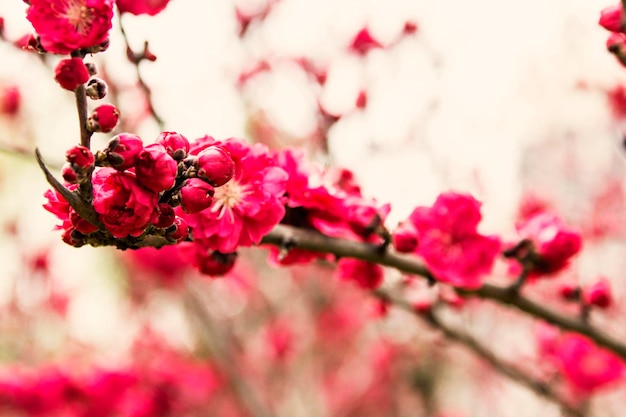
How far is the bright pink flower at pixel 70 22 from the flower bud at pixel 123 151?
16 centimetres

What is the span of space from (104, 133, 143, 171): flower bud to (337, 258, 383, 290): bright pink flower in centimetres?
81

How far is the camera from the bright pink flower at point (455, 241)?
151 cm

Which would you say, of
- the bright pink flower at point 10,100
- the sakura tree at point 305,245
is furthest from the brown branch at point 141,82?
the bright pink flower at point 10,100

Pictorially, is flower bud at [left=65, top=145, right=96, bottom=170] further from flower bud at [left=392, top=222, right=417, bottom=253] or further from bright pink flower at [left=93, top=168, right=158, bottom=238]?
flower bud at [left=392, top=222, right=417, bottom=253]

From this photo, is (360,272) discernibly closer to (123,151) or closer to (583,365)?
(123,151)

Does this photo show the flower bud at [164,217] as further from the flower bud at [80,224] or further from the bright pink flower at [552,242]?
the bright pink flower at [552,242]

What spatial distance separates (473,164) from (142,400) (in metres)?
2.57

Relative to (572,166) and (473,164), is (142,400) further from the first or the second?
(572,166)

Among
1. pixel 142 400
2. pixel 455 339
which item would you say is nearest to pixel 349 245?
pixel 455 339

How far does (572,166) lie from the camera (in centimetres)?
554

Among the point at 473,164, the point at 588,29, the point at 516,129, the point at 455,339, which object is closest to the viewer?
the point at 455,339

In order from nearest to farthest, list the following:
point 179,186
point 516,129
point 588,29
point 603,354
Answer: point 179,186, point 603,354, point 588,29, point 516,129

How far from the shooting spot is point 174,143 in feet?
3.28

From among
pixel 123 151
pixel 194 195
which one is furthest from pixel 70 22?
pixel 194 195
